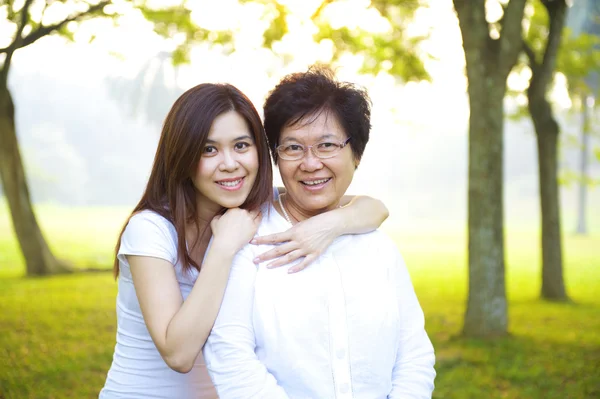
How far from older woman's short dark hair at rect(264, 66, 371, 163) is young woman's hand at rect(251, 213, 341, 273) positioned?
32 cm

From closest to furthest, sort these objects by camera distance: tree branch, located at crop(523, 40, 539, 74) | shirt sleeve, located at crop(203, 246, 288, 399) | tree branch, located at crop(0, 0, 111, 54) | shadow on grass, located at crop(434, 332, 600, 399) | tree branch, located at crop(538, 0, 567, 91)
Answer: shirt sleeve, located at crop(203, 246, 288, 399)
shadow on grass, located at crop(434, 332, 600, 399)
tree branch, located at crop(0, 0, 111, 54)
tree branch, located at crop(538, 0, 567, 91)
tree branch, located at crop(523, 40, 539, 74)

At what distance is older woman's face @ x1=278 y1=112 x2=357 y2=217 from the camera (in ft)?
6.78

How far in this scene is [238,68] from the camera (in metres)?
7.80

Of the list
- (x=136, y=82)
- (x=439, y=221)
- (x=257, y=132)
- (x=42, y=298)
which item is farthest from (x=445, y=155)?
(x=257, y=132)

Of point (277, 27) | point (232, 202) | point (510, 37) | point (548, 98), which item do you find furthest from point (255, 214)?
point (548, 98)

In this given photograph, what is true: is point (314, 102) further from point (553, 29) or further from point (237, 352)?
point (553, 29)

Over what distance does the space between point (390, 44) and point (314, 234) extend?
21.0 feet

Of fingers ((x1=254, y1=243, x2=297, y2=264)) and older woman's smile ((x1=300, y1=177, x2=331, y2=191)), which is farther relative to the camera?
older woman's smile ((x1=300, y1=177, x2=331, y2=191))

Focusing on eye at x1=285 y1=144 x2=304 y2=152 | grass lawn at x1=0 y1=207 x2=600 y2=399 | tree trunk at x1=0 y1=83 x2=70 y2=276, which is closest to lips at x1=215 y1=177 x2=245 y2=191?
eye at x1=285 y1=144 x2=304 y2=152

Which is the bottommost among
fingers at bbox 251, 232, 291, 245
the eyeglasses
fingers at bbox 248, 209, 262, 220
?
fingers at bbox 251, 232, 291, 245

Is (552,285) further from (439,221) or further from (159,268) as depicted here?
(439,221)

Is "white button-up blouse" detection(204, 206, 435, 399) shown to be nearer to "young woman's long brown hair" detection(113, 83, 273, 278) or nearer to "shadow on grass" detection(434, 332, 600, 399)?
"young woman's long brown hair" detection(113, 83, 273, 278)

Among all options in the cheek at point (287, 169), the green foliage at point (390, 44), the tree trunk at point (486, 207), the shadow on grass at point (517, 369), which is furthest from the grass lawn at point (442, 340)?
the green foliage at point (390, 44)

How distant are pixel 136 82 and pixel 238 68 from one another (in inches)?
939
